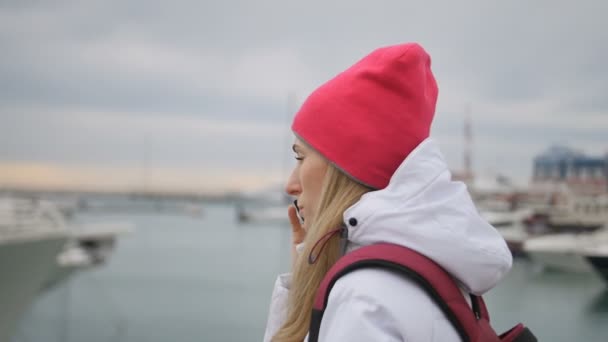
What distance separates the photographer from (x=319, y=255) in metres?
0.70

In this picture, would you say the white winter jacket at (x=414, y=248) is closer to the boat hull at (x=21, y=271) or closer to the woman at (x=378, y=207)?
the woman at (x=378, y=207)

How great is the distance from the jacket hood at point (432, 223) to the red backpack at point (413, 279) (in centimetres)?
2

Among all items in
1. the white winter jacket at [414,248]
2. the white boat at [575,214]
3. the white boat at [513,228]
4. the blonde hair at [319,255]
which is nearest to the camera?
the white winter jacket at [414,248]

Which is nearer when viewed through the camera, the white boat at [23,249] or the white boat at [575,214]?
the white boat at [23,249]

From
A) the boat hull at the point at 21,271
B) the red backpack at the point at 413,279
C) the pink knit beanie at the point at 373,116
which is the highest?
the pink knit beanie at the point at 373,116

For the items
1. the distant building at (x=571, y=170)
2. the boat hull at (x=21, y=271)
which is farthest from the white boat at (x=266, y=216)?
the boat hull at (x=21, y=271)

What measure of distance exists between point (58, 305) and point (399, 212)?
14223mm

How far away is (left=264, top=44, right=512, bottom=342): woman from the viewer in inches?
22.9

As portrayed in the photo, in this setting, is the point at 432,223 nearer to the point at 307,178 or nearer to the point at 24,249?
the point at 307,178

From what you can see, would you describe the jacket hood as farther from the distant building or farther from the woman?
the distant building

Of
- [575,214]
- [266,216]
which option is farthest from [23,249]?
[266,216]

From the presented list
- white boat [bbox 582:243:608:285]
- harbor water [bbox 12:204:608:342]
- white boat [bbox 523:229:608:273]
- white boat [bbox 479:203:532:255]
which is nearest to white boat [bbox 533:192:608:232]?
white boat [bbox 479:203:532:255]

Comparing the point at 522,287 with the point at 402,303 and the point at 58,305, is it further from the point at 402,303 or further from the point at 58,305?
the point at 402,303

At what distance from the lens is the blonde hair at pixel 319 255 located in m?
0.69
